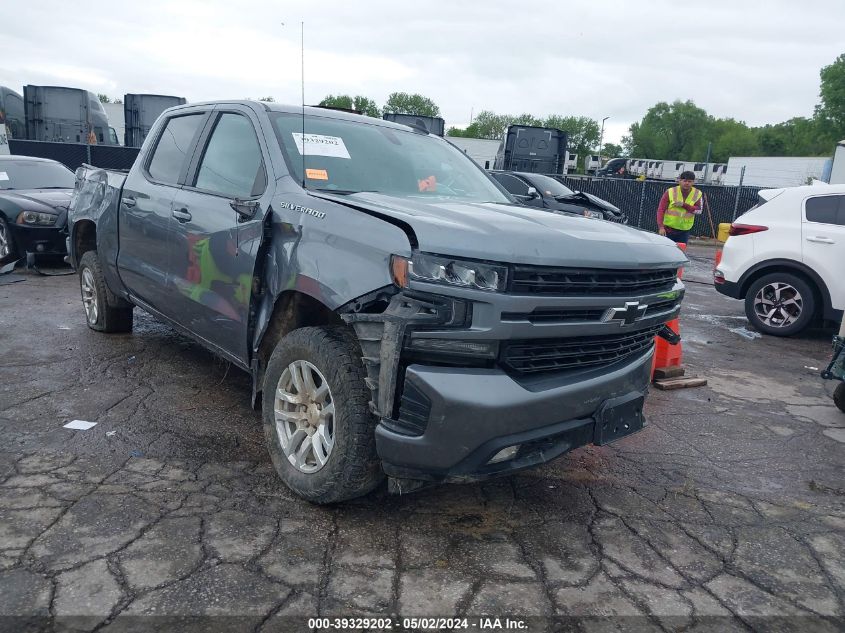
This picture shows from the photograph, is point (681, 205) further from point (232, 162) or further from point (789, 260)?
point (232, 162)

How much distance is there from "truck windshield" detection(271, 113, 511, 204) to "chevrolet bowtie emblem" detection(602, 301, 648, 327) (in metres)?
1.27

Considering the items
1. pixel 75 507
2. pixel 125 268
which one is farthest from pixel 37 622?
pixel 125 268

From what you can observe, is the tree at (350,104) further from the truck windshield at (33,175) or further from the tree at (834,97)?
the tree at (834,97)

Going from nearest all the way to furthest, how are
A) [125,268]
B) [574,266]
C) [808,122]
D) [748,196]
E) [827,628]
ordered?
[827,628], [574,266], [125,268], [748,196], [808,122]

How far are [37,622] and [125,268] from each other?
124 inches

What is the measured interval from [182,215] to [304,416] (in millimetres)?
1691

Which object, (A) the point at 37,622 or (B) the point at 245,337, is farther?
(B) the point at 245,337

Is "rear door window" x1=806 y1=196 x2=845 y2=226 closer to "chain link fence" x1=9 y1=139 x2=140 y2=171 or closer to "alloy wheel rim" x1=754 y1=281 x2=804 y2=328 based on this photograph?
"alloy wheel rim" x1=754 y1=281 x2=804 y2=328

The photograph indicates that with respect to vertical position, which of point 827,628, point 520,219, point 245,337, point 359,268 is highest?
point 520,219

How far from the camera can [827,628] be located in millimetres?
2549

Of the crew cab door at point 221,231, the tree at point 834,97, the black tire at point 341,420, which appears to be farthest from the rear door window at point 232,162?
the tree at point 834,97

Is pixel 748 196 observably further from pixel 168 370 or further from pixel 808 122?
pixel 808 122

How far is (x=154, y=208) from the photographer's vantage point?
4.51 meters

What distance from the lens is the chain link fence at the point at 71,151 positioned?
15820 millimetres
